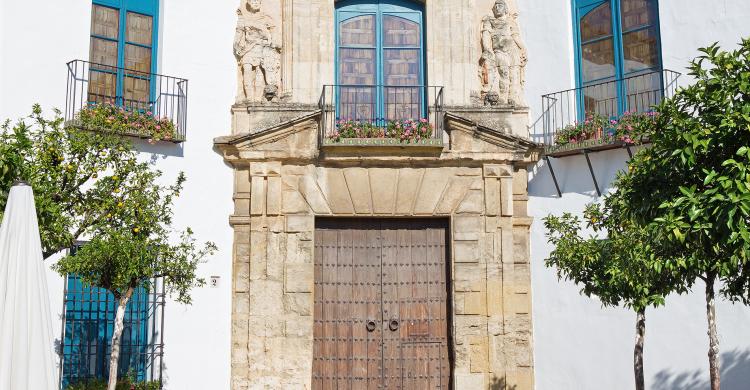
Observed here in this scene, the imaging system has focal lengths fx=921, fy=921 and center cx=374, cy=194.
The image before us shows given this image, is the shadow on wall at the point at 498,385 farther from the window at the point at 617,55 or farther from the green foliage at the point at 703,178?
the green foliage at the point at 703,178

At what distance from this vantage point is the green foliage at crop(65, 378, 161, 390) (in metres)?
9.41

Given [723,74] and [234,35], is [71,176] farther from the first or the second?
[723,74]

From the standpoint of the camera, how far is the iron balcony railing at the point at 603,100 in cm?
1012

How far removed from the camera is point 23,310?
538 centimetres

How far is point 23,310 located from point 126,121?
4.83 meters

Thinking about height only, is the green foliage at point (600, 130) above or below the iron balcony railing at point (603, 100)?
below

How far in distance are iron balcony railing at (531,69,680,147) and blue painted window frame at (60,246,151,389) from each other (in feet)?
16.5

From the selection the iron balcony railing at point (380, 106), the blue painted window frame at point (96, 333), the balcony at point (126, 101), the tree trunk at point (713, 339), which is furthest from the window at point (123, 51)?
the tree trunk at point (713, 339)

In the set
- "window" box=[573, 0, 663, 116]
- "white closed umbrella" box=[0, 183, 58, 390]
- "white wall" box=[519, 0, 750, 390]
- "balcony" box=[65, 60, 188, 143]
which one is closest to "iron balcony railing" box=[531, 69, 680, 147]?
"window" box=[573, 0, 663, 116]

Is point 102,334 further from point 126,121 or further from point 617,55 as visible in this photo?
point 617,55

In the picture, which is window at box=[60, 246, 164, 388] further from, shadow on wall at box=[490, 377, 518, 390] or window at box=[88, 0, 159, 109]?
shadow on wall at box=[490, 377, 518, 390]

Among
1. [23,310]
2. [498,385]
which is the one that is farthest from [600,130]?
[23,310]

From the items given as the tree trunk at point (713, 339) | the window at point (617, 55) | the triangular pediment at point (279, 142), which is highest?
the window at point (617, 55)

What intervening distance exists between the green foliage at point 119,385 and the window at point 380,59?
3.84m
